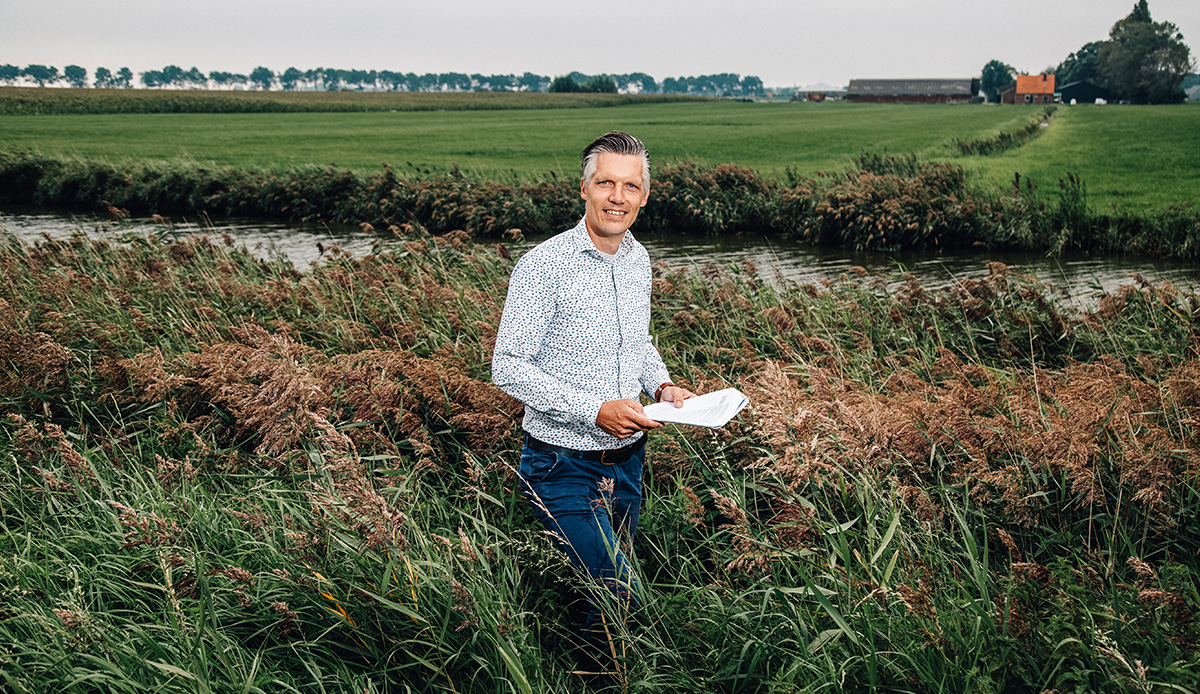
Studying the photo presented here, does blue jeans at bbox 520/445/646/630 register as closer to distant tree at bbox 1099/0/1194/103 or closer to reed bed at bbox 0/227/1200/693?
reed bed at bbox 0/227/1200/693

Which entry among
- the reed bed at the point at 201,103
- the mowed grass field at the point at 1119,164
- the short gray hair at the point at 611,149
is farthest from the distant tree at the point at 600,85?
the short gray hair at the point at 611,149

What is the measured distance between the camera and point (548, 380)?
116 inches

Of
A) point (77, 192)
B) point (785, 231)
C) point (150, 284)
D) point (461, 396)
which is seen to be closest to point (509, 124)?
point (77, 192)

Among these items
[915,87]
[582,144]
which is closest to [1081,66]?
[915,87]

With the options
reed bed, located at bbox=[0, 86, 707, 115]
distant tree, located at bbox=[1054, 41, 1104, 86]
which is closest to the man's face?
reed bed, located at bbox=[0, 86, 707, 115]

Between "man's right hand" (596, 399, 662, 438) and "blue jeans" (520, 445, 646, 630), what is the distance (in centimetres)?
19

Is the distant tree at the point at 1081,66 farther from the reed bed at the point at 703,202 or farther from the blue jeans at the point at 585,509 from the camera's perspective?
the blue jeans at the point at 585,509

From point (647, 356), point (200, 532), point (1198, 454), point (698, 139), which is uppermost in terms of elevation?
point (698, 139)

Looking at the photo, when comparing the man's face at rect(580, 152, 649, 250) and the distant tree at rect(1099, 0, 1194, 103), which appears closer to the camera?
the man's face at rect(580, 152, 649, 250)

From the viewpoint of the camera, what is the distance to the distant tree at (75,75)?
633ft

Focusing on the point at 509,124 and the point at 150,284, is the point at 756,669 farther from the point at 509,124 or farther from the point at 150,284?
the point at 509,124

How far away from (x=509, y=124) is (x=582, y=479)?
5516 centimetres

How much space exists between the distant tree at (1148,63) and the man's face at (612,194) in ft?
420

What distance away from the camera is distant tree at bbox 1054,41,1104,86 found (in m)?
135
